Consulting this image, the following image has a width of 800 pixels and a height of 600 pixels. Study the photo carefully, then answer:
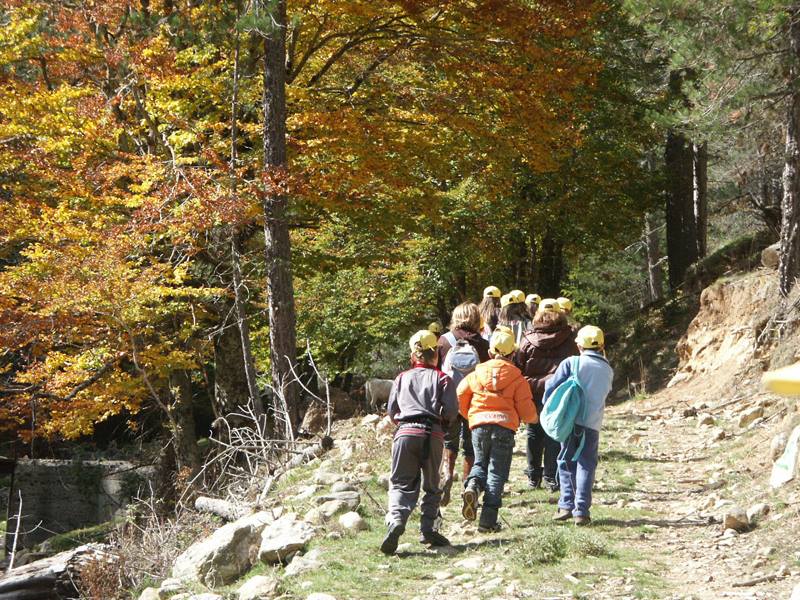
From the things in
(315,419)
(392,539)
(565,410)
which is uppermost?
(565,410)

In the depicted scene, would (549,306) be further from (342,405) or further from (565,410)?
(342,405)

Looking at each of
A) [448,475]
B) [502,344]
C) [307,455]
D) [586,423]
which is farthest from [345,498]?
[307,455]

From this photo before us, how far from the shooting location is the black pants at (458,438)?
29.7ft

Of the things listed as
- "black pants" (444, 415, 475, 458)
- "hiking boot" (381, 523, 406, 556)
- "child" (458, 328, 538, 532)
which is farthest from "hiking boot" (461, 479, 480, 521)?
"black pants" (444, 415, 475, 458)

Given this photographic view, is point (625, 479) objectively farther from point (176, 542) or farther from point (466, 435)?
point (176, 542)

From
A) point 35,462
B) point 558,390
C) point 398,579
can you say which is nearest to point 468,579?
point 398,579

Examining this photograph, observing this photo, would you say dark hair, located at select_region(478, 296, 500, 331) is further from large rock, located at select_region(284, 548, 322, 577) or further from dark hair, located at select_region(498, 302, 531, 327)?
large rock, located at select_region(284, 548, 322, 577)

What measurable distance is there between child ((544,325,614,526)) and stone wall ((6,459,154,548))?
15.9m

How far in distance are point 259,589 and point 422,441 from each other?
1.70 metres

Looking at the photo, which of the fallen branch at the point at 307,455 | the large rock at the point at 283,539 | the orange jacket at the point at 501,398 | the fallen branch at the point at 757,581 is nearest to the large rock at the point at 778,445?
the orange jacket at the point at 501,398

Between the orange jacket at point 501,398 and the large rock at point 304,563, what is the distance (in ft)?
5.75

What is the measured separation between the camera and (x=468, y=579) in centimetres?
650

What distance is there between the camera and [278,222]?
1385 centimetres

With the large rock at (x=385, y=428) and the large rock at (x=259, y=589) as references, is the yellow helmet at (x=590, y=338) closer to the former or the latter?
the large rock at (x=259, y=589)
